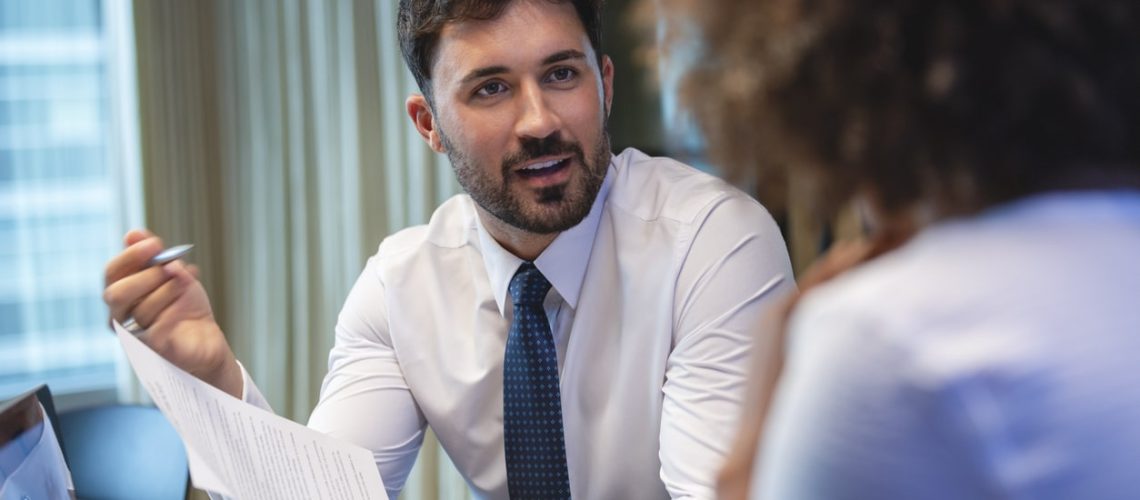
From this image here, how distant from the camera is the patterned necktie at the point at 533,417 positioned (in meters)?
1.53

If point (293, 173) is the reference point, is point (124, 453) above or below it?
below

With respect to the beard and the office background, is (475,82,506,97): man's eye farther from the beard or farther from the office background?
the office background

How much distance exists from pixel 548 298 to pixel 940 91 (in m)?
1.17

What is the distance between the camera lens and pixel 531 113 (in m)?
1.54

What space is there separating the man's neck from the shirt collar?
0.5 inches

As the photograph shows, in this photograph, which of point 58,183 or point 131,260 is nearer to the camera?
point 131,260

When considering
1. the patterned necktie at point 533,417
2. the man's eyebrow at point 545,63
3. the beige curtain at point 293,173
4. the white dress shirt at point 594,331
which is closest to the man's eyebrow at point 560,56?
the man's eyebrow at point 545,63

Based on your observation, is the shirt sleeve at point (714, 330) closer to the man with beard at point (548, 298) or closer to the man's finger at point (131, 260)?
the man with beard at point (548, 298)

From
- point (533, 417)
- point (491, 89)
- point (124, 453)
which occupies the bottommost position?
point (124, 453)

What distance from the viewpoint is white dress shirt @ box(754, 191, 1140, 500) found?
1.41ft

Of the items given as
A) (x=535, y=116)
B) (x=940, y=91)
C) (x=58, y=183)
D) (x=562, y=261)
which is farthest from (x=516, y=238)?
(x=58, y=183)

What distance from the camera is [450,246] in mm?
1740

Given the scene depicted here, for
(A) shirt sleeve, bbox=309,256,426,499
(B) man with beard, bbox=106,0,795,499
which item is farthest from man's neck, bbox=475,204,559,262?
(A) shirt sleeve, bbox=309,256,426,499

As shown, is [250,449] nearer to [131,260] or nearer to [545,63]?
[131,260]
